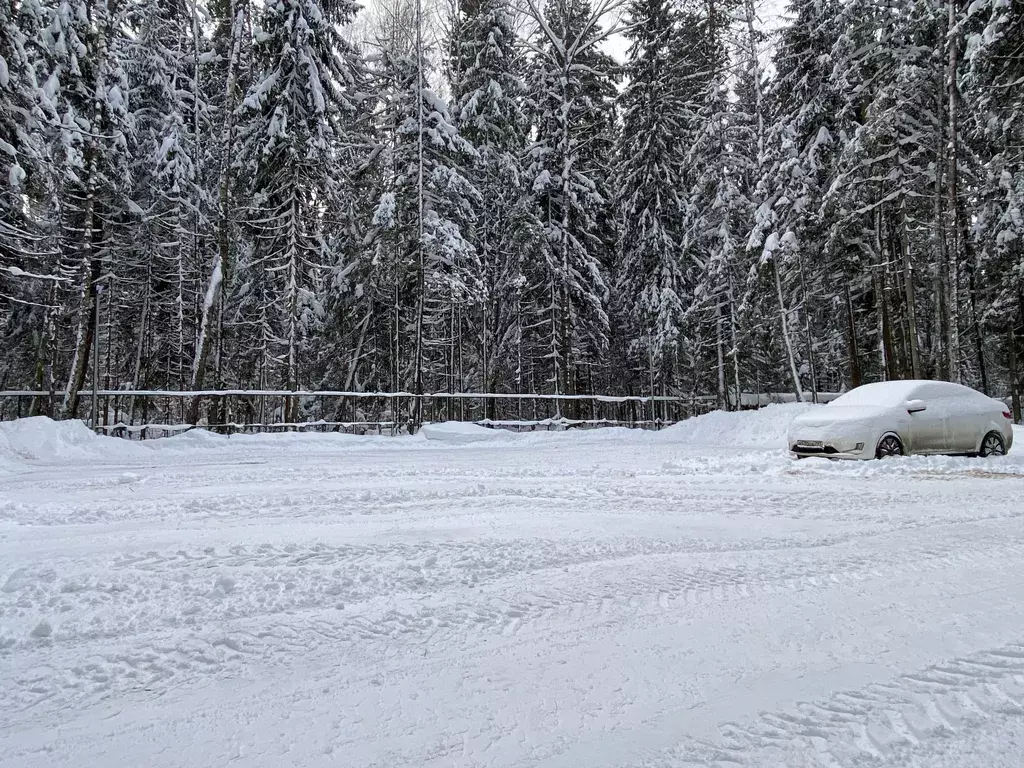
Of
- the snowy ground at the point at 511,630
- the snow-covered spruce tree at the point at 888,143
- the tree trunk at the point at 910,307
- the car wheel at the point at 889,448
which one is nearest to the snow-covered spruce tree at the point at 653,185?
the snow-covered spruce tree at the point at 888,143

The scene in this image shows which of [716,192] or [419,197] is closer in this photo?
[419,197]

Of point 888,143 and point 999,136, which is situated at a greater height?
point 888,143

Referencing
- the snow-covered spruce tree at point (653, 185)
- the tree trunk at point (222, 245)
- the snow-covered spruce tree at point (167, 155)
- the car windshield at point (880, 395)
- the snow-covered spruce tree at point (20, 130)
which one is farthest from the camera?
the snow-covered spruce tree at point (653, 185)

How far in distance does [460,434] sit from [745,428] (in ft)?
25.9

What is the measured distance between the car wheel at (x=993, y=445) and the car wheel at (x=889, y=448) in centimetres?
222

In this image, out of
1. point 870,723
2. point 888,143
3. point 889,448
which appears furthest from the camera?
point 888,143

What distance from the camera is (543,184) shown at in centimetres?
2459

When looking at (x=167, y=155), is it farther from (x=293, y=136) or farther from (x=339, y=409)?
(x=339, y=409)

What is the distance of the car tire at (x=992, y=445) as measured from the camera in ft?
38.4

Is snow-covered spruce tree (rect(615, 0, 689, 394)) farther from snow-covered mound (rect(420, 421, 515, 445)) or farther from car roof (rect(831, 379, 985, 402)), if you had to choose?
car roof (rect(831, 379, 985, 402))

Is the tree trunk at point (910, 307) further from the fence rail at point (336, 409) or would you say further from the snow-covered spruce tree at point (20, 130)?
the snow-covered spruce tree at point (20, 130)

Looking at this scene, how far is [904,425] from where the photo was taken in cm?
1083

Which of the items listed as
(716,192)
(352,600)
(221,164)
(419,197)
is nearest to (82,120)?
(221,164)

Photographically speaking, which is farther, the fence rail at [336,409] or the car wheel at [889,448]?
the fence rail at [336,409]
